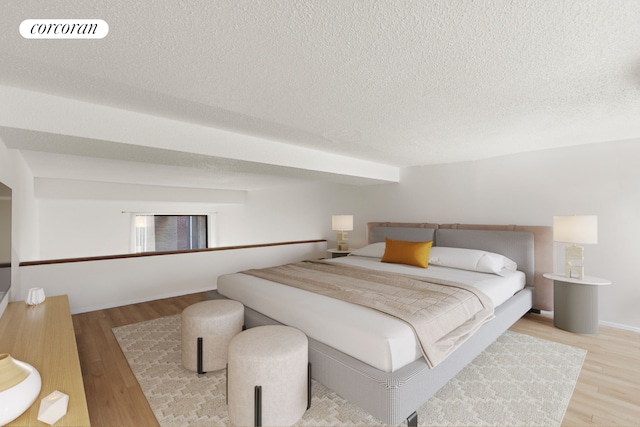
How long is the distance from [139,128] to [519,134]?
3.51 m

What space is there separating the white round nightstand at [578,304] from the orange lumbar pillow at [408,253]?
1.31 meters

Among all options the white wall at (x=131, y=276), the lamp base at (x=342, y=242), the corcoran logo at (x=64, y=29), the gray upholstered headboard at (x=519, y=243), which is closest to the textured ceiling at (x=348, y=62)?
the corcoran logo at (x=64, y=29)

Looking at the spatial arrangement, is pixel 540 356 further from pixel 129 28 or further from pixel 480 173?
pixel 129 28

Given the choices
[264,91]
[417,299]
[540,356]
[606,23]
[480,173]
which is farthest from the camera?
[480,173]

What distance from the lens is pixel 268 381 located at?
5.33 feet

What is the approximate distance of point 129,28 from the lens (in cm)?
129

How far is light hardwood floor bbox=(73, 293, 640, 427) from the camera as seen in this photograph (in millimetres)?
1784

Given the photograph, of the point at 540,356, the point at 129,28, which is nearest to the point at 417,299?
the point at 540,356

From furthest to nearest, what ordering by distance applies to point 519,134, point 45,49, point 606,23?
point 519,134
point 45,49
point 606,23

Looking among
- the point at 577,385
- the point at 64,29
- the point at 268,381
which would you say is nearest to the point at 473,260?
the point at 577,385

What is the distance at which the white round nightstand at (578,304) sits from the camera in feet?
9.55

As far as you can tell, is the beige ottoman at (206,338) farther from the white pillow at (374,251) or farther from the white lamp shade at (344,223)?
the white lamp shade at (344,223)

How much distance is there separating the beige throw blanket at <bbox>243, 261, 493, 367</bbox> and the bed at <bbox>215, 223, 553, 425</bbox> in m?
0.06

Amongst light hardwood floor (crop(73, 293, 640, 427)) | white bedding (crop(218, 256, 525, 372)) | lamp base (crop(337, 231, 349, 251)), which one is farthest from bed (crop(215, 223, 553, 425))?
lamp base (crop(337, 231, 349, 251))
